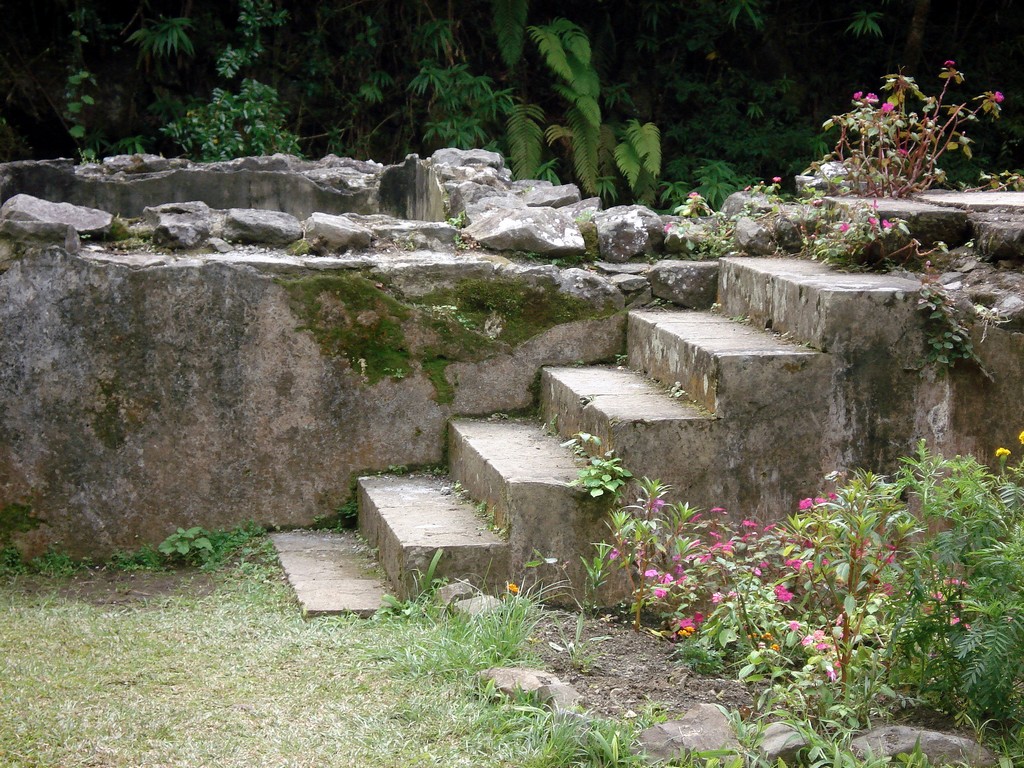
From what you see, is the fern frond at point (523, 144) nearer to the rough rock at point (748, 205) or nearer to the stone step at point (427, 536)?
the rough rock at point (748, 205)

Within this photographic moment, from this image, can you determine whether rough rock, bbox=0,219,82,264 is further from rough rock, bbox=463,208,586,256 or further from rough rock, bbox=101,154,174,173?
rough rock, bbox=101,154,174,173

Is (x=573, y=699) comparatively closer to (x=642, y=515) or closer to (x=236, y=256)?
(x=642, y=515)

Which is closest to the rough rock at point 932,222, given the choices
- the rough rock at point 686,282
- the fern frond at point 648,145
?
the rough rock at point 686,282

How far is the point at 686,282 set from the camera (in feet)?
14.8

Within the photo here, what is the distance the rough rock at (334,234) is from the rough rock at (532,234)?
519 millimetres

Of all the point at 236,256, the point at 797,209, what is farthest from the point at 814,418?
the point at 236,256

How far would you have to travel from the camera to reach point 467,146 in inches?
382

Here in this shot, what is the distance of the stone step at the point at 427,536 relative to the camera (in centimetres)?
340

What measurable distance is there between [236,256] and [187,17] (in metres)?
5.95

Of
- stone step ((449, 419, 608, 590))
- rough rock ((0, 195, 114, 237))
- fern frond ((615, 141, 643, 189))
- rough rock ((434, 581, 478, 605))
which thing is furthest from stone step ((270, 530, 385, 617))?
fern frond ((615, 141, 643, 189))

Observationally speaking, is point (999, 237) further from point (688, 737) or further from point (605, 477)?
point (688, 737)

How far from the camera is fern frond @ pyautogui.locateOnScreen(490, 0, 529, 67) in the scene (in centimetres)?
988

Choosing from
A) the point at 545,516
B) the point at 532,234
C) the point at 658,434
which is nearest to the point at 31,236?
the point at 532,234

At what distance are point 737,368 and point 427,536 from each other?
116 cm
